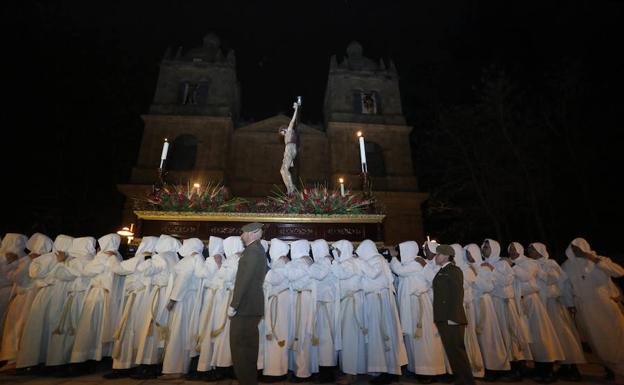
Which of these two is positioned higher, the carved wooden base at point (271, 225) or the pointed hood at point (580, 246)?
the carved wooden base at point (271, 225)

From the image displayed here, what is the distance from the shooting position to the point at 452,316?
4914 millimetres

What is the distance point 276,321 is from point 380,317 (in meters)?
1.96

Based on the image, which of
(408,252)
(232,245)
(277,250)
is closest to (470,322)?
(408,252)

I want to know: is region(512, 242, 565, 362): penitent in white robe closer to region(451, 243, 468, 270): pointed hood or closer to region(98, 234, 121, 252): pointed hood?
region(451, 243, 468, 270): pointed hood

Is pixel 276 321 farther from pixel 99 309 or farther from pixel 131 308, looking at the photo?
pixel 99 309

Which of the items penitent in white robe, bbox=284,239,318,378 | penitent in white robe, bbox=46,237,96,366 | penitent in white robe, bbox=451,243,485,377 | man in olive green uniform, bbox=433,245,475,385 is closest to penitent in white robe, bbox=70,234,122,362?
penitent in white robe, bbox=46,237,96,366

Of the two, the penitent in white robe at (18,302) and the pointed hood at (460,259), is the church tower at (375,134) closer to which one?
the pointed hood at (460,259)

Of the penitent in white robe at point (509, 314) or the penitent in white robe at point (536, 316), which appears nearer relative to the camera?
the penitent in white robe at point (536, 316)

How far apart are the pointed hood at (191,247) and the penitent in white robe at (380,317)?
10.7ft

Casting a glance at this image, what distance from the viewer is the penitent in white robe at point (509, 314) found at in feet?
Result: 20.5

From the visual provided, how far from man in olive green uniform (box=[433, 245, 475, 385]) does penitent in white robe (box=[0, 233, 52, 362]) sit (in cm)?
768

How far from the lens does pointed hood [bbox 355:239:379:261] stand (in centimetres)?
650

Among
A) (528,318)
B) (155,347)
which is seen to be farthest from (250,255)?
(528,318)

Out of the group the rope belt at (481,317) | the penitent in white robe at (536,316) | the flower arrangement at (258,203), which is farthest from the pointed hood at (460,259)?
the flower arrangement at (258,203)
